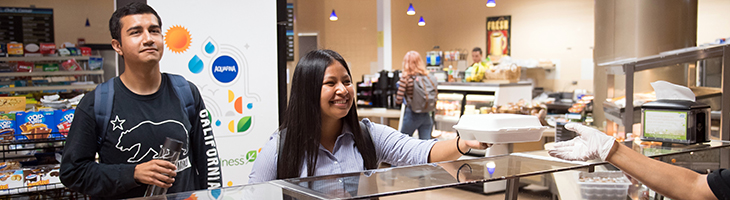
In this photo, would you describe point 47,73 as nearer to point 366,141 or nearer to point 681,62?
point 366,141

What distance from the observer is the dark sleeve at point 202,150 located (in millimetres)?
2125

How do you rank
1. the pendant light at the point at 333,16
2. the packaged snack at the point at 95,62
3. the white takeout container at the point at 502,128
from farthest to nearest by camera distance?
the pendant light at the point at 333,16, the packaged snack at the point at 95,62, the white takeout container at the point at 502,128

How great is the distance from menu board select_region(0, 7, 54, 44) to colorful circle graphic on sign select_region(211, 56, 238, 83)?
7.06m

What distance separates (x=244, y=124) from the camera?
9.80 feet

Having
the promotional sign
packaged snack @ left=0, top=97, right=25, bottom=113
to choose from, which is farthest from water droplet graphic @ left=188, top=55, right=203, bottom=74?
packaged snack @ left=0, top=97, right=25, bottom=113

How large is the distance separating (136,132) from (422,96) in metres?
4.35

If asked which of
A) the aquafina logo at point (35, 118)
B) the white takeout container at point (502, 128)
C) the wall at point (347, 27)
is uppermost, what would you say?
the wall at point (347, 27)

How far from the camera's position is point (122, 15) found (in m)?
2.00

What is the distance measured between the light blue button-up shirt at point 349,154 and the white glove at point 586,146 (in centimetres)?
49

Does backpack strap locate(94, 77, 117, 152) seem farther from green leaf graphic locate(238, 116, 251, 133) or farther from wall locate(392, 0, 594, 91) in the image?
wall locate(392, 0, 594, 91)

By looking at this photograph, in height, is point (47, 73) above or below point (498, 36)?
below

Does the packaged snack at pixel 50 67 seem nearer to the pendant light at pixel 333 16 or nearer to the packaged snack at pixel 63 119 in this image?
the packaged snack at pixel 63 119

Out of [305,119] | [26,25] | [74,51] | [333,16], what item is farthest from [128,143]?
[26,25]

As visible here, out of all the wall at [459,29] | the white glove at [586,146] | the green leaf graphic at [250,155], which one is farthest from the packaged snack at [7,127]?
the wall at [459,29]
